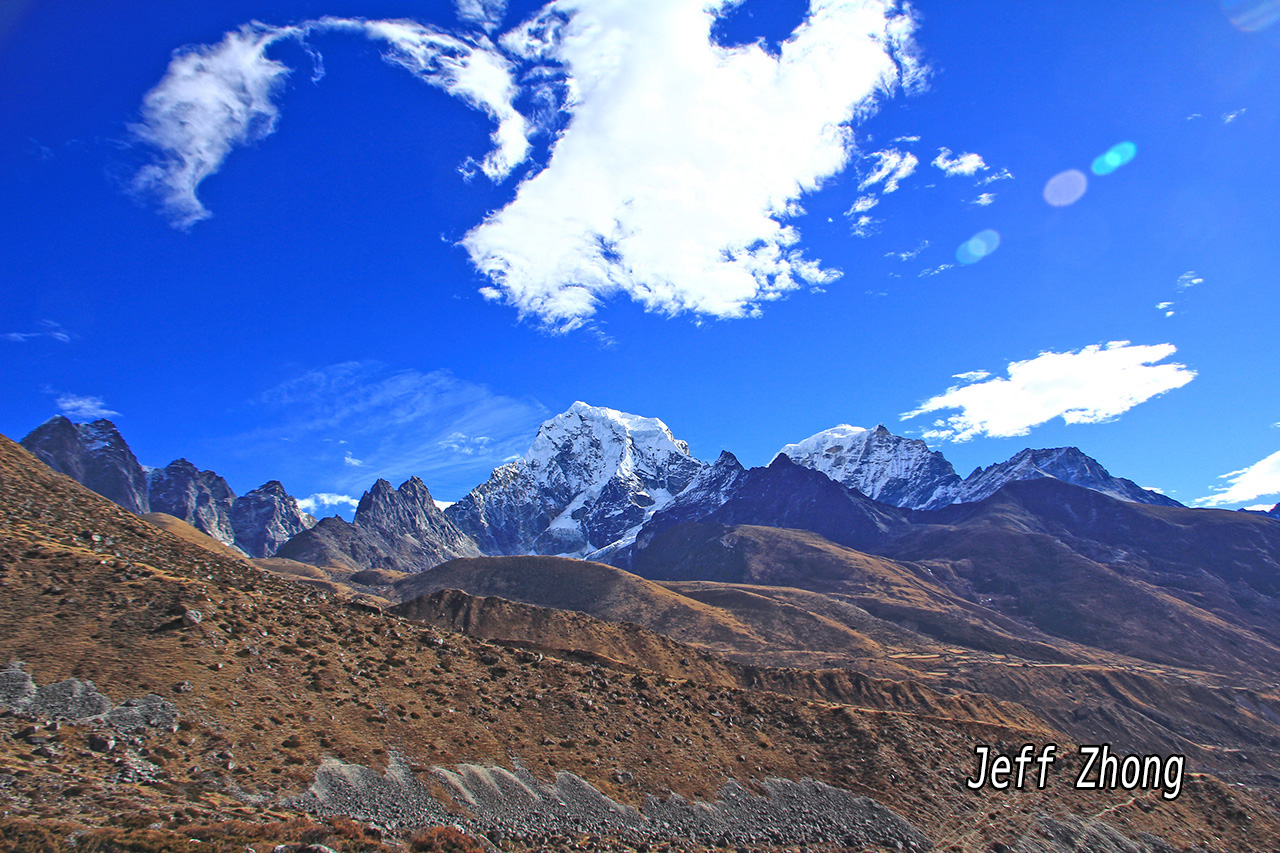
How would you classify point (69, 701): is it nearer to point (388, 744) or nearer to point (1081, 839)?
point (388, 744)

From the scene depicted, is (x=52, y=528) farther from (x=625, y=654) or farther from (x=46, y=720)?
(x=625, y=654)

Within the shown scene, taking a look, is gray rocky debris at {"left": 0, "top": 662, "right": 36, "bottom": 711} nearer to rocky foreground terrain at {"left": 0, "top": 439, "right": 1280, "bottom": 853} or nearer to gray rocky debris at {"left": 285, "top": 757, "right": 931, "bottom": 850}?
rocky foreground terrain at {"left": 0, "top": 439, "right": 1280, "bottom": 853}

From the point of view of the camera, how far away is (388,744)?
34.2 metres

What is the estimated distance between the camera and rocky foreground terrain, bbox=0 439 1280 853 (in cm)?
2592

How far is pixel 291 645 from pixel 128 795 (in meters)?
16.4

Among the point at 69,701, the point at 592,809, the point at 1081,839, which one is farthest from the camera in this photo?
the point at 1081,839

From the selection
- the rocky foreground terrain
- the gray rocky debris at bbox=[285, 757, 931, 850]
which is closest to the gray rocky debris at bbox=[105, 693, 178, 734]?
the rocky foreground terrain

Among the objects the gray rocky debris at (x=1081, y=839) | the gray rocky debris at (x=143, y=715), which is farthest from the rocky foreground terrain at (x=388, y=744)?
the gray rocky debris at (x=1081, y=839)

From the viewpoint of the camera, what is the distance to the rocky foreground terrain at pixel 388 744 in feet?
85.0

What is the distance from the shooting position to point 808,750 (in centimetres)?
4900

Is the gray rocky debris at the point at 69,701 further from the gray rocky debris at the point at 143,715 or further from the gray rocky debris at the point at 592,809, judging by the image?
the gray rocky debris at the point at 592,809

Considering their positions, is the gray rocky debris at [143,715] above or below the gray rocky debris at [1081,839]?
below

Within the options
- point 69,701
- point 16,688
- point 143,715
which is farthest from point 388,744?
point 16,688

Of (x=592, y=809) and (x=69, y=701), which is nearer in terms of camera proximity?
(x=69, y=701)
